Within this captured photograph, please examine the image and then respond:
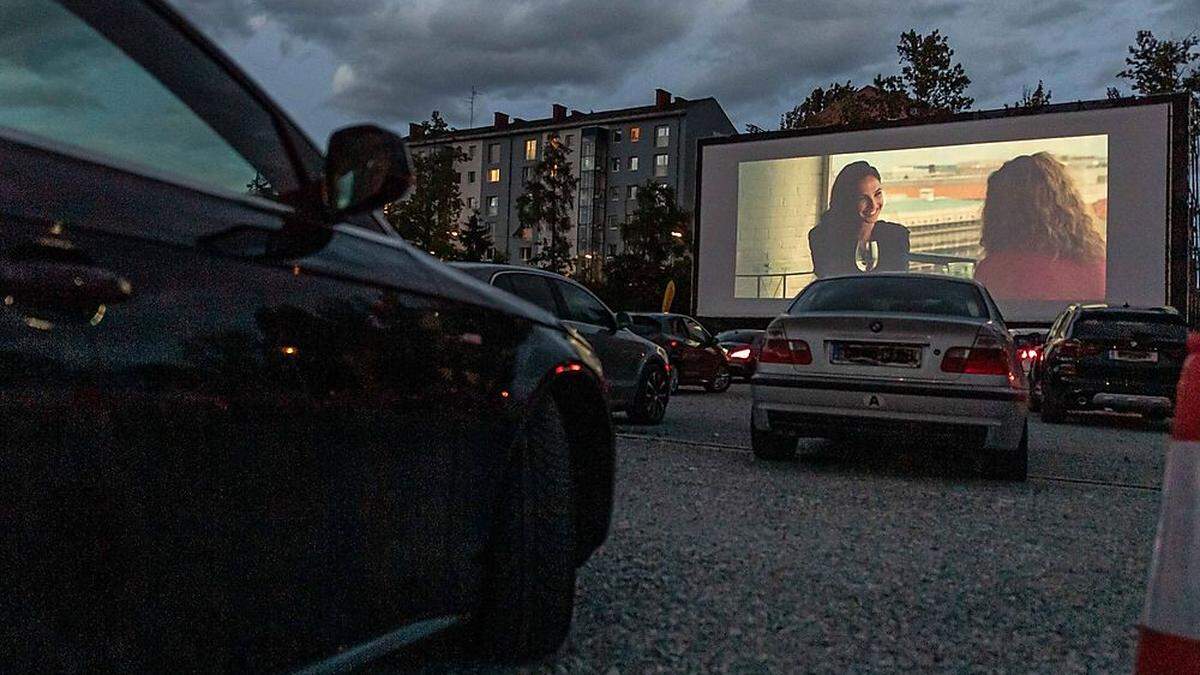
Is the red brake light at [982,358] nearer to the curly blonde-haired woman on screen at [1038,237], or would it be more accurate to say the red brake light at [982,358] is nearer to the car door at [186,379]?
the car door at [186,379]

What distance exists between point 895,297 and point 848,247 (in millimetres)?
21256

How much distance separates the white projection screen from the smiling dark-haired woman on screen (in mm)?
36

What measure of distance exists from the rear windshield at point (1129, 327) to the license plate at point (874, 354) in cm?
743

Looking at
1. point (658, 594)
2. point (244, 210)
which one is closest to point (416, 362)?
point (244, 210)

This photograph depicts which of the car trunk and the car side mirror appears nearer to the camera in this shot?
the car side mirror

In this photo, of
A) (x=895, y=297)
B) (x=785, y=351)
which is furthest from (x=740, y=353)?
(x=785, y=351)

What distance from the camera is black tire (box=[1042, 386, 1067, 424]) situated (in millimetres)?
13781

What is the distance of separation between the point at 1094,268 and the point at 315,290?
2646cm

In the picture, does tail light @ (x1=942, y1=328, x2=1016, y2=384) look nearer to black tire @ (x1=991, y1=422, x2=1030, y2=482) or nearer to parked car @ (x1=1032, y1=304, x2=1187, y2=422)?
black tire @ (x1=991, y1=422, x2=1030, y2=482)

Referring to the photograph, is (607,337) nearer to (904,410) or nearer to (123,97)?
(904,410)

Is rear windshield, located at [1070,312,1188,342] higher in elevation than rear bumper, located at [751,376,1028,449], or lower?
higher

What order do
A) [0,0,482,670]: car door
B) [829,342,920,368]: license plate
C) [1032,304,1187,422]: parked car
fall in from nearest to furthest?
[0,0,482,670]: car door < [829,342,920,368]: license plate < [1032,304,1187,422]: parked car

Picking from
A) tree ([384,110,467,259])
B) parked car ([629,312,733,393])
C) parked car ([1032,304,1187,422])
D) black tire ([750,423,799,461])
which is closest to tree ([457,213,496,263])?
tree ([384,110,467,259])

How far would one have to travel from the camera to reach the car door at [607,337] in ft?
32.4
